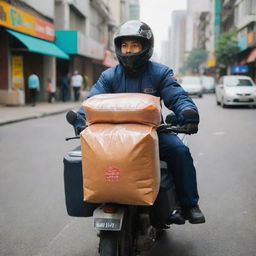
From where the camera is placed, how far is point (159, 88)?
11.4 ft

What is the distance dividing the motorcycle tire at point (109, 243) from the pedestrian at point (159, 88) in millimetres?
631

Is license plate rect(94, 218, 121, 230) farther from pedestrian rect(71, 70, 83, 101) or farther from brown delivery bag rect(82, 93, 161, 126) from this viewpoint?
pedestrian rect(71, 70, 83, 101)

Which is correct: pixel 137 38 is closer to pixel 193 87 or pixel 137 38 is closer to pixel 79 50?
pixel 79 50

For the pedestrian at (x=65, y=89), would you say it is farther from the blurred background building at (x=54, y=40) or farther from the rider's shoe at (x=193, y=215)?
the rider's shoe at (x=193, y=215)

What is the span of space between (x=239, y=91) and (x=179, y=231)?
16.3 m

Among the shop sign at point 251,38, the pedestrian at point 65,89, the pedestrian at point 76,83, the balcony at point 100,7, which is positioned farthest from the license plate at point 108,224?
the balcony at point 100,7

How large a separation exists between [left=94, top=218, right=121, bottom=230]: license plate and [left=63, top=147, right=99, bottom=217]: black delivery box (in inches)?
12.7

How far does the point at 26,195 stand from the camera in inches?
210

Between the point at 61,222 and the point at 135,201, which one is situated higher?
the point at 135,201

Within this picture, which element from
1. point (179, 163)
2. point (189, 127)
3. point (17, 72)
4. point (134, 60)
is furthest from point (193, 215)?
point (17, 72)

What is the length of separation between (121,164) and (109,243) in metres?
0.53

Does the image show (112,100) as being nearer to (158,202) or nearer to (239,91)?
(158,202)

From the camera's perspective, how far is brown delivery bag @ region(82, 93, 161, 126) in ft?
8.86

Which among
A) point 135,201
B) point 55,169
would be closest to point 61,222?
point 135,201
